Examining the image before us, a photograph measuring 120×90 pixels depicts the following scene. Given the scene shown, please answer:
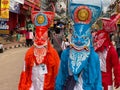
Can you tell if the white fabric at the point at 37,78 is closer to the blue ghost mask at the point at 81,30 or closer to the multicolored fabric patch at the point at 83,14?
the blue ghost mask at the point at 81,30

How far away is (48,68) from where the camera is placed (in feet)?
19.3

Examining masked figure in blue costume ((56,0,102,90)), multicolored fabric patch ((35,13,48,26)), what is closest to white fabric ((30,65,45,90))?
multicolored fabric patch ((35,13,48,26))

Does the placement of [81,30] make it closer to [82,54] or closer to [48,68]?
[82,54]

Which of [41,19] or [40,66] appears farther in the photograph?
[41,19]

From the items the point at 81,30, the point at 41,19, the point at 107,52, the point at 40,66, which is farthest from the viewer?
the point at 107,52

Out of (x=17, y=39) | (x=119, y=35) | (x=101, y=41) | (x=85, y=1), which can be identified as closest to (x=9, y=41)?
(x=17, y=39)

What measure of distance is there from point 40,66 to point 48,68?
0.42 feet

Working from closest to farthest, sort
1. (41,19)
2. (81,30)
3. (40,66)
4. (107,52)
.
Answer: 1. (81,30)
2. (40,66)
3. (41,19)
4. (107,52)

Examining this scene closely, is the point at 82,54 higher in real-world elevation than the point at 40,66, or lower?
higher

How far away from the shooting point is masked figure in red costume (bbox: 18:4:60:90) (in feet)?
19.2

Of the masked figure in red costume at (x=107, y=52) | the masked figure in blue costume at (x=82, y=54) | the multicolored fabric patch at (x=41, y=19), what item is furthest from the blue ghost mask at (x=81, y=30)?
the masked figure in red costume at (x=107, y=52)

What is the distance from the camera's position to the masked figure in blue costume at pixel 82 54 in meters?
4.56

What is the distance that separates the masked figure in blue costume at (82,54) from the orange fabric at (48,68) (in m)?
1.18

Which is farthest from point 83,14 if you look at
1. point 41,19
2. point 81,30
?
point 41,19
